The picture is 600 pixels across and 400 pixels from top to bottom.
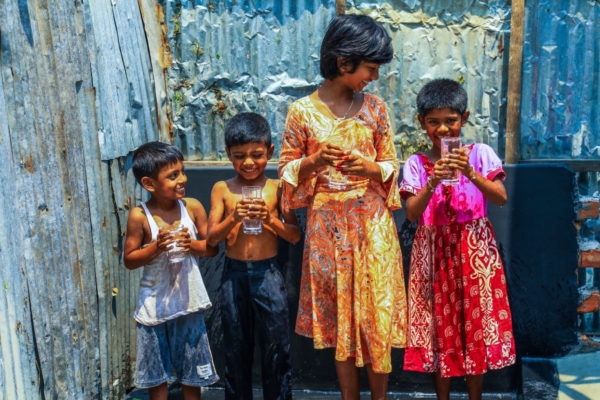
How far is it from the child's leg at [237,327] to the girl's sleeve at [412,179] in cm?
91

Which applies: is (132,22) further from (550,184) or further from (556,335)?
(556,335)

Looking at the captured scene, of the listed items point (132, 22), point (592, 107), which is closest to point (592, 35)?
point (592, 107)

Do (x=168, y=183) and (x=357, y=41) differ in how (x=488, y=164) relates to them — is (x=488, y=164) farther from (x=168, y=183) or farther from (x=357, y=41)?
(x=168, y=183)

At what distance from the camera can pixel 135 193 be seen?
4332 millimetres

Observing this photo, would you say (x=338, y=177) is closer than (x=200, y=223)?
Yes

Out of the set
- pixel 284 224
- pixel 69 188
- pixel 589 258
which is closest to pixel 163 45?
pixel 69 188

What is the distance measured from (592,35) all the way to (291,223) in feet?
7.07

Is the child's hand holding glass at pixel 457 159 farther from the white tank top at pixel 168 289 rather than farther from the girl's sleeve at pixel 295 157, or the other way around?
the white tank top at pixel 168 289

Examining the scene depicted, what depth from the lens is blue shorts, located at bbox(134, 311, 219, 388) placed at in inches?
145

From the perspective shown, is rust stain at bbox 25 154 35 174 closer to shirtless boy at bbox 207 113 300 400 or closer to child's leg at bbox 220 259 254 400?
shirtless boy at bbox 207 113 300 400

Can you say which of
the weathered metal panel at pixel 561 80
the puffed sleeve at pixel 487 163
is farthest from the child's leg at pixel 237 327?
the weathered metal panel at pixel 561 80

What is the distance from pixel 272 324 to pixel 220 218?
24.2 inches

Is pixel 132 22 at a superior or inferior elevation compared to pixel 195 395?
superior

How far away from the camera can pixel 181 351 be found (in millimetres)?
3748
